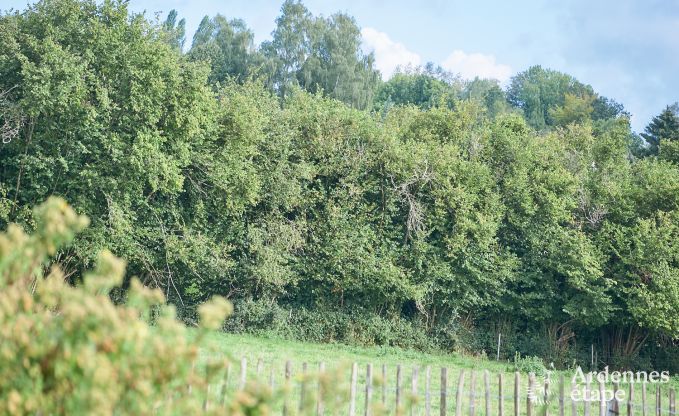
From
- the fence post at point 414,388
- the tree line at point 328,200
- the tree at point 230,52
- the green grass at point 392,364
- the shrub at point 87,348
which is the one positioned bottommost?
the green grass at point 392,364

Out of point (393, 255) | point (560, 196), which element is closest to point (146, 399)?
point (393, 255)

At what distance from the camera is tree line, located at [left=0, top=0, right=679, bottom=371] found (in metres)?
22.2

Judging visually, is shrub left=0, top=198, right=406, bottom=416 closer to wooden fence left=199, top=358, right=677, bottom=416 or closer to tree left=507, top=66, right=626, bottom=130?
wooden fence left=199, top=358, right=677, bottom=416

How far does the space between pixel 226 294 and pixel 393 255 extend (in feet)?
19.5

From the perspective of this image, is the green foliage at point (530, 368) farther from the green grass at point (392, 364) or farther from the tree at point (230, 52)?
the tree at point (230, 52)

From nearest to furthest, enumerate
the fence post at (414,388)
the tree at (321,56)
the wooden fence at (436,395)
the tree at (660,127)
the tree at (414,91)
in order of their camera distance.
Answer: the fence post at (414,388) < the wooden fence at (436,395) < the tree at (660,127) < the tree at (321,56) < the tree at (414,91)

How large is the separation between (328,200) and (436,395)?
12978mm

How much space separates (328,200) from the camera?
26.6 metres

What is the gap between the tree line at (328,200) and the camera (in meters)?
22.2

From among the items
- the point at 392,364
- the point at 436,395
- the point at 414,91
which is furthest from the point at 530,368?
the point at 414,91

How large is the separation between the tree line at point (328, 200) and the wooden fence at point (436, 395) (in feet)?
18.1

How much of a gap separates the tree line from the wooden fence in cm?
551

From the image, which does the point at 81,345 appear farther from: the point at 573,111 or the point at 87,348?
the point at 573,111

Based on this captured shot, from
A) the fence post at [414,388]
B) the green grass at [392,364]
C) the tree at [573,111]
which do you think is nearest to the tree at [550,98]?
the tree at [573,111]
